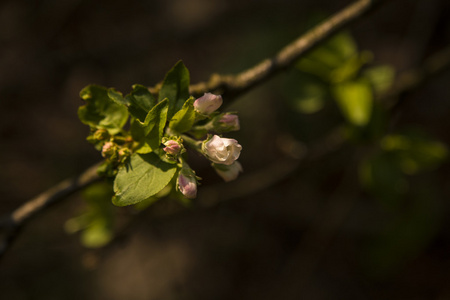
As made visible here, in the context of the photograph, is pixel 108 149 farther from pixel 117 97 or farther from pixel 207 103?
pixel 207 103

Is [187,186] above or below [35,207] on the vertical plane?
below


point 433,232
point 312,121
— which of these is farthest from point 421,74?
point 433,232

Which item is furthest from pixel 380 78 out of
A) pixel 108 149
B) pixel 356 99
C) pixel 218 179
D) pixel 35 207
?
pixel 35 207

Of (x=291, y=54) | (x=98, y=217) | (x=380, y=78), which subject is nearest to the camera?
(x=291, y=54)

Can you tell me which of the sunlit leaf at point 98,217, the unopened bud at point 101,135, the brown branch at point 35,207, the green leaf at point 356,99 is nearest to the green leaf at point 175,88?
the unopened bud at point 101,135

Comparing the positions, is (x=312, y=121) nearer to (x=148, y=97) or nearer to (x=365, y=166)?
(x=365, y=166)

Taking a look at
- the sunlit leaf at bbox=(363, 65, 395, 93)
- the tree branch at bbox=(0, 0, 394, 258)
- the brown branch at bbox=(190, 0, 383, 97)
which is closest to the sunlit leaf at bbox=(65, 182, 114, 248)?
the tree branch at bbox=(0, 0, 394, 258)

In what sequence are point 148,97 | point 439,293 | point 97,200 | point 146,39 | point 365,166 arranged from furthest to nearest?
point 146,39 < point 439,293 < point 365,166 < point 97,200 < point 148,97
